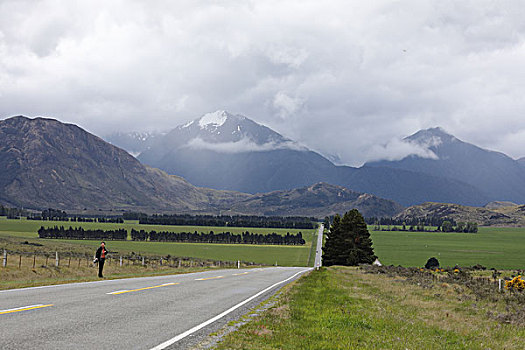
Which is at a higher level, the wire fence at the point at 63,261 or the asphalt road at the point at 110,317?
the asphalt road at the point at 110,317

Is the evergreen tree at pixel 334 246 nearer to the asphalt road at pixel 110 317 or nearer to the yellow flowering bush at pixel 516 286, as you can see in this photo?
the yellow flowering bush at pixel 516 286

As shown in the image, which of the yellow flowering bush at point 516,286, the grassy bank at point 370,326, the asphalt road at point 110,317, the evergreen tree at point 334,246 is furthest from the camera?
the evergreen tree at point 334,246

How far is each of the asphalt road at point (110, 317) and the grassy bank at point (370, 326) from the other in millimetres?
1571

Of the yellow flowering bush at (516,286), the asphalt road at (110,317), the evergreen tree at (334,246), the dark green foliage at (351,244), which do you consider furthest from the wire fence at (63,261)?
the yellow flowering bush at (516,286)

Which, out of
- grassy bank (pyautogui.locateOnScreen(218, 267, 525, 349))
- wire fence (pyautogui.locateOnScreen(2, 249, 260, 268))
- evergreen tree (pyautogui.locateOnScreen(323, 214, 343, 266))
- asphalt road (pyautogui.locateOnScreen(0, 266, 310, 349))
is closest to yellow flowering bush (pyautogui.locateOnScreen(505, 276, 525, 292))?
grassy bank (pyautogui.locateOnScreen(218, 267, 525, 349))

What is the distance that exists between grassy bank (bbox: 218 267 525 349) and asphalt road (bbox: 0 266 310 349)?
1571 millimetres

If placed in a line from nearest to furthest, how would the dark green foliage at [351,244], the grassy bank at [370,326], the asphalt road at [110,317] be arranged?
the asphalt road at [110,317], the grassy bank at [370,326], the dark green foliage at [351,244]

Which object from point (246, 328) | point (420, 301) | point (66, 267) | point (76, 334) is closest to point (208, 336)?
point (246, 328)

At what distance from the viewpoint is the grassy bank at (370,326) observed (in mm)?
12617

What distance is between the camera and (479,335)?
15.7 m

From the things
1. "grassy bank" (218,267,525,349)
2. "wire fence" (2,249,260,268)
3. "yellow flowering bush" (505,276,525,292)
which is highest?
"grassy bank" (218,267,525,349)

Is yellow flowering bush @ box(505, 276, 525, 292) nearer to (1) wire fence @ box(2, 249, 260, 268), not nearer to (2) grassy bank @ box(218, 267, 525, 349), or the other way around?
(2) grassy bank @ box(218, 267, 525, 349)

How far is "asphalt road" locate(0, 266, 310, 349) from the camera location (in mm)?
11016

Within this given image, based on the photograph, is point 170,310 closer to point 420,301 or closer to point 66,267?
point 420,301
